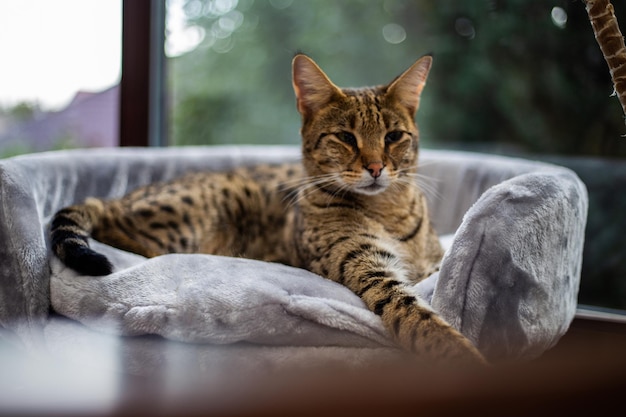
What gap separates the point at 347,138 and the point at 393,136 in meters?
0.11

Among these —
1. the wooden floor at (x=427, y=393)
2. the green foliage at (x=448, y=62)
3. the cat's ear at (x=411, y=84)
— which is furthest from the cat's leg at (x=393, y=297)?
the green foliage at (x=448, y=62)

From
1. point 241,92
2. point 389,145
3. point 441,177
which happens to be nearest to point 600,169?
point 441,177

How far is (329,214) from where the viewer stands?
65.0 inches

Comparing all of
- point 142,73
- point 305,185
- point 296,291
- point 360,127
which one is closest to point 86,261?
point 296,291

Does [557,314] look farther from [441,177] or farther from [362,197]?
[441,177]

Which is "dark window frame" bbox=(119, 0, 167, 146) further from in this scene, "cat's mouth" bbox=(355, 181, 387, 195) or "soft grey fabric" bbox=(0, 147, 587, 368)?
"cat's mouth" bbox=(355, 181, 387, 195)

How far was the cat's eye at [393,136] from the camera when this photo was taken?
157 cm

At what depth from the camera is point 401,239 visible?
1.66 metres

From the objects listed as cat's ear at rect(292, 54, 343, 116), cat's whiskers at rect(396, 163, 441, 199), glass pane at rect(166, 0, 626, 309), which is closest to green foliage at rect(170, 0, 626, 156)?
glass pane at rect(166, 0, 626, 309)

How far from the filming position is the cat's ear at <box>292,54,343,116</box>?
5.16 feet

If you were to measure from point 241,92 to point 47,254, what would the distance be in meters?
1.16

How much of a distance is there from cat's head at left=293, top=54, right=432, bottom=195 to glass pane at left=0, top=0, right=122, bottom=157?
113 centimetres

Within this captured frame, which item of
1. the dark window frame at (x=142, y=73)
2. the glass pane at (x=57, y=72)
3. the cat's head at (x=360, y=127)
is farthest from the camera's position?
the dark window frame at (x=142, y=73)

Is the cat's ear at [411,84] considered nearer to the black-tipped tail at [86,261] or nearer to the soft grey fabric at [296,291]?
the soft grey fabric at [296,291]
